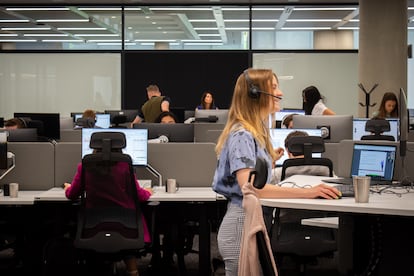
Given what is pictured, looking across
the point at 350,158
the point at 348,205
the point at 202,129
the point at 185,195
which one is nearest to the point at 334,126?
the point at 202,129

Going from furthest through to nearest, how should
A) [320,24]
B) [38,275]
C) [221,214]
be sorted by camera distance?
[320,24]
[221,214]
[38,275]

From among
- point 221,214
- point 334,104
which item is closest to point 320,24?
point 334,104

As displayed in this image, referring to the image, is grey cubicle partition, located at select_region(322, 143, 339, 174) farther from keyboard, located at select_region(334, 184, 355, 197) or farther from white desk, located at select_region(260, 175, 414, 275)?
white desk, located at select_region(260, 175, 414, 275)

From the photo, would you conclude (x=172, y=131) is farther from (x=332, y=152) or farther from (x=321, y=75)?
(x=321, y=75)

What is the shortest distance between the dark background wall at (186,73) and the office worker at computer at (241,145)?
1062 cm

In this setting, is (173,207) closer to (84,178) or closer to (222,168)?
(84,178)

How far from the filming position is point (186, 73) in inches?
533

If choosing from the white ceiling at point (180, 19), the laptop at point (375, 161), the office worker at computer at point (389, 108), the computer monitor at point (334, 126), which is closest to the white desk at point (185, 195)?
the laptop at point (375, 161)

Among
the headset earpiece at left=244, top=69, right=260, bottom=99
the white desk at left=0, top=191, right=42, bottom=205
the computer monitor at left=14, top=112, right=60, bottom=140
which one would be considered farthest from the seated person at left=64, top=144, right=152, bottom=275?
the computer monitor at left=14, top=112, right=60, bottom=140

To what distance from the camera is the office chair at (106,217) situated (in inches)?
171

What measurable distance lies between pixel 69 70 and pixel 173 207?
8836 millimetres

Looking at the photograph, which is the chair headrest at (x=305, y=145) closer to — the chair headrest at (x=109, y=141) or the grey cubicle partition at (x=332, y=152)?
the chair headrest at (x=109, y=141)

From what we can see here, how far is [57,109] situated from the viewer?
13.8 m

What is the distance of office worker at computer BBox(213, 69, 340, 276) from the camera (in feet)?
9.01
